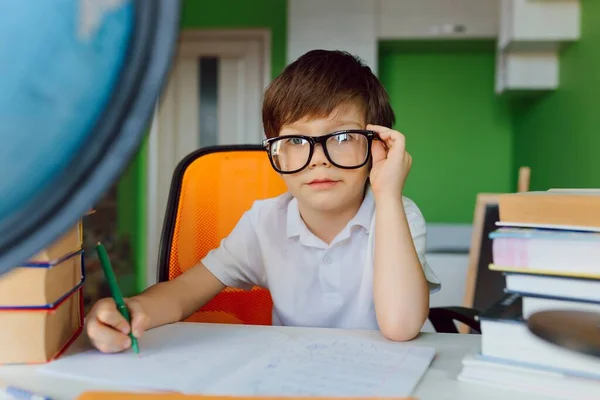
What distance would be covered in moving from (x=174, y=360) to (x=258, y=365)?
0.31 ft

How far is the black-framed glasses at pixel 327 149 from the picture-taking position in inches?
32.0

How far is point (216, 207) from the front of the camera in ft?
3.78

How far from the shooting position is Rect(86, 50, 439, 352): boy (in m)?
0.76

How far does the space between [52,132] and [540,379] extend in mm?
460

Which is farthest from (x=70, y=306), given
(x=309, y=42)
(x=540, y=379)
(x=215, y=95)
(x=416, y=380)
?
(x=215, y=95)

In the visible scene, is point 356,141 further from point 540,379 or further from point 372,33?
point 372,33

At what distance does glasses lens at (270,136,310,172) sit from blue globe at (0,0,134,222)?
0.57 meters

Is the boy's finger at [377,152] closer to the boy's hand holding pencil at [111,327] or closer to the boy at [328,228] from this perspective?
the boy at [328,228]

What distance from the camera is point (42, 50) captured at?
24 cm

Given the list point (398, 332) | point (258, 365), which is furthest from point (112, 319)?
point (398, 332)

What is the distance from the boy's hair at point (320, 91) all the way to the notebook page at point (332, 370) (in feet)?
1.28

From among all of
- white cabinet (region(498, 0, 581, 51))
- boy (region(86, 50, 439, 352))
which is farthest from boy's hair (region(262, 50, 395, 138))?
white cabinet (region(498, 0, 581, 51))

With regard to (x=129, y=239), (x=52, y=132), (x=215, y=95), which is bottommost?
(x=129, y=239)

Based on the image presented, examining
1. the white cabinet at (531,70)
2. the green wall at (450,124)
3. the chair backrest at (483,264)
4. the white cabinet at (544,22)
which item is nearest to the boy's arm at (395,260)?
the chair backrest at (483,264)
